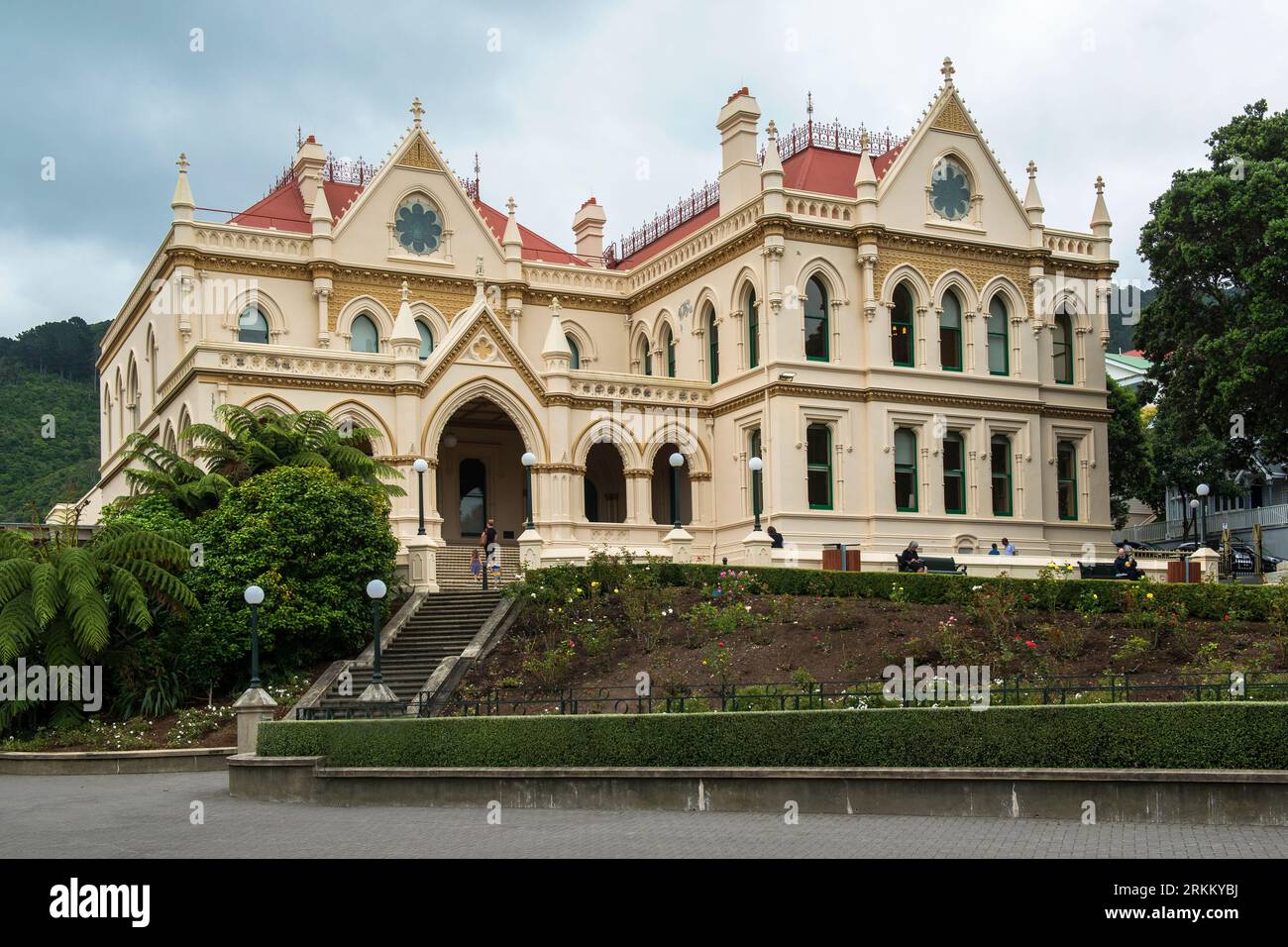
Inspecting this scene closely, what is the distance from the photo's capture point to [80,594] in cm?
2705

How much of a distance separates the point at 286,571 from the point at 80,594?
4124 millimetres

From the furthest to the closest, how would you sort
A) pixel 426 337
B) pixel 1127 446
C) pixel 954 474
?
pixel 1127 446 → pixel 426 337 → pixel 954 474

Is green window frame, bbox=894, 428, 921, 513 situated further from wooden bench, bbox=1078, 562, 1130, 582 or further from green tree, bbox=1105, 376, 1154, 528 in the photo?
green tree, bbox=1105, 376, 1154, 528

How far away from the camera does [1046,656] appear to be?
24578 millimetres

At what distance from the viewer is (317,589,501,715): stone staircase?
2852 centimetres

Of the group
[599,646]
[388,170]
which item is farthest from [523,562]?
[388,170]

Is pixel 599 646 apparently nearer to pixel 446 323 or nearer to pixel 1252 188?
pixel 446 323

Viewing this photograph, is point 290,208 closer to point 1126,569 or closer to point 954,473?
point 954,473

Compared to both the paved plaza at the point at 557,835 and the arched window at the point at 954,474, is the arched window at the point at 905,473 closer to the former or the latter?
the arched window at the point at 954,474

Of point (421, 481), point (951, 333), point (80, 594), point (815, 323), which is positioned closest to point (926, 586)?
point (421, 481)

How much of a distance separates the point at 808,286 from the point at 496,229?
11433 millimetres

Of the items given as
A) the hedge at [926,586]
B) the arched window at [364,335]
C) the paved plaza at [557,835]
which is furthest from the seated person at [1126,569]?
the arched window at [364,335]

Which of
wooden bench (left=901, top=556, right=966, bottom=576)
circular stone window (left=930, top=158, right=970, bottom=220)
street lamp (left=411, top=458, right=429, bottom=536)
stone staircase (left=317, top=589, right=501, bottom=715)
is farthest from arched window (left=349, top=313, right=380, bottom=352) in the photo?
wooden bench (left=901, top=556, right=966, bottom=576)

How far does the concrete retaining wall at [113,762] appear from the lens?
2602 centimetres
